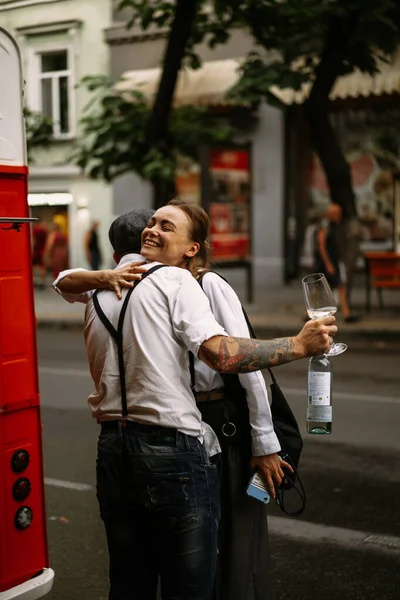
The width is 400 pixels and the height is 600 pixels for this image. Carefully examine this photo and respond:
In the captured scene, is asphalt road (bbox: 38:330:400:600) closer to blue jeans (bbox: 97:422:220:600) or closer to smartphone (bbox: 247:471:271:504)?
smartphone (bbox: 247:471:271:504)

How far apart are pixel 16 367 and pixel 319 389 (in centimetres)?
110

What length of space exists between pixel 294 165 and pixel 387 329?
9022 mm

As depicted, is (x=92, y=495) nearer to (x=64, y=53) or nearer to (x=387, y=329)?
(x=387, y=329)

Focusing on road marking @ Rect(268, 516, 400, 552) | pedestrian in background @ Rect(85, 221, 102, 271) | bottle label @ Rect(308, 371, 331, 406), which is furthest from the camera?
pedestrian in background @ Rect(85, 221, 102, 271)

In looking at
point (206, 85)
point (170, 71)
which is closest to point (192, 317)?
point (170, 71)

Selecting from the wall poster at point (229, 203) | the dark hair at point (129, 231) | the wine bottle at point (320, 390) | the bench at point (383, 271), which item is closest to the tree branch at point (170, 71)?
the wall poster at point (229, 203)

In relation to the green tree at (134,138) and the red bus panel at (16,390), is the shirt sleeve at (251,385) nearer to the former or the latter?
the red bus panel at (16,390)

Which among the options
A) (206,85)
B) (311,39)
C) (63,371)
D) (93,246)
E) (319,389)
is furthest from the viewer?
(93,246)

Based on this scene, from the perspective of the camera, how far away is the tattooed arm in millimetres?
2730

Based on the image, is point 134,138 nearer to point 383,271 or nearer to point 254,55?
point 254,55

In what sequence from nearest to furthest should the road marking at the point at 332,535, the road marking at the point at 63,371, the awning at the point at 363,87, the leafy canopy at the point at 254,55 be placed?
the road marking at the point at 332,535 < the road marking at the point at 63,371 < the leafy canopy at the point at 254,55 < the awning at the point at 363,87

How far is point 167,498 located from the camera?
2.71m

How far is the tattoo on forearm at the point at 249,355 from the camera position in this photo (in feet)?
8.92

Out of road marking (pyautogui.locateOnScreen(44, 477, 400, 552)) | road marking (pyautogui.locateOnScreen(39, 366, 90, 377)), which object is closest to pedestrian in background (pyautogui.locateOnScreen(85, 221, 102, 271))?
road marking (pyautogui.locateOnScreen(39, 366, 90, 377))
